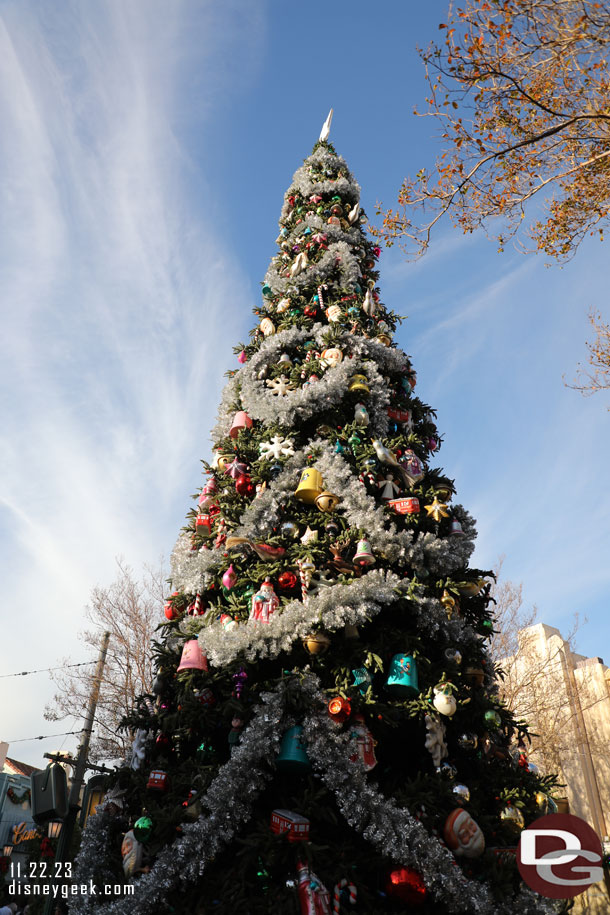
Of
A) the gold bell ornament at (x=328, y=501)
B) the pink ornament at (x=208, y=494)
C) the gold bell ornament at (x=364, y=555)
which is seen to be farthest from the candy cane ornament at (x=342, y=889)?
the pink ornament at (x=208, y=494)

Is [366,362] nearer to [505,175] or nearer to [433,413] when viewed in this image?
[433,413]

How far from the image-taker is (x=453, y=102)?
4730 mm

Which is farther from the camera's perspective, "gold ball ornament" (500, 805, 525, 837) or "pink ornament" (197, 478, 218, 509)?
"pink ornament" (197, 478, 218, 509)

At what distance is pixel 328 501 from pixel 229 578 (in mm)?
→ 953

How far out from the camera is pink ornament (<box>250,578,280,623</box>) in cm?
378

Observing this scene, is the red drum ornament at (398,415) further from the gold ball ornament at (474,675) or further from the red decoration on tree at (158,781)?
the red decoration on tree at (158,781)

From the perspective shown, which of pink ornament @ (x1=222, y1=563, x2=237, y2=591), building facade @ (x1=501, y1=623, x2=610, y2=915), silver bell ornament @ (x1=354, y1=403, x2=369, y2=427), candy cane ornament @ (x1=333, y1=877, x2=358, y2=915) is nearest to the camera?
candy cane ornament @ (x1=333, y1=877, x2=358, y2=915)

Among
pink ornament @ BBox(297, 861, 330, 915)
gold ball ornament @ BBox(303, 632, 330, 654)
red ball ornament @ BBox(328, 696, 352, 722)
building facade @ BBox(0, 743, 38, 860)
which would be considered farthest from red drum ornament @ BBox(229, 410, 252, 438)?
building facade @ BBox(0, 743, 38, 860)

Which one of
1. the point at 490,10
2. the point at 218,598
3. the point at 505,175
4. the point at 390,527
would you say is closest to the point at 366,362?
the point at 390,527

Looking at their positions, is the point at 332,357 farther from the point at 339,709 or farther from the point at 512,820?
the point at 512,820

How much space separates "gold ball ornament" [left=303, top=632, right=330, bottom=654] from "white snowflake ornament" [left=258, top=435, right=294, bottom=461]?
64.3 inches

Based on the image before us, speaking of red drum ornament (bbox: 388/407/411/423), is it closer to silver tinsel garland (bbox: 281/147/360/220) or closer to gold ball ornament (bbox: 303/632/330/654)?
gold ball ornament (bbox: 303/632/330/654)

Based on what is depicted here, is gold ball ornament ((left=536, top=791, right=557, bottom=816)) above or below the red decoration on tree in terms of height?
below

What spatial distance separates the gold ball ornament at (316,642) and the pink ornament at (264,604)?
321mm
